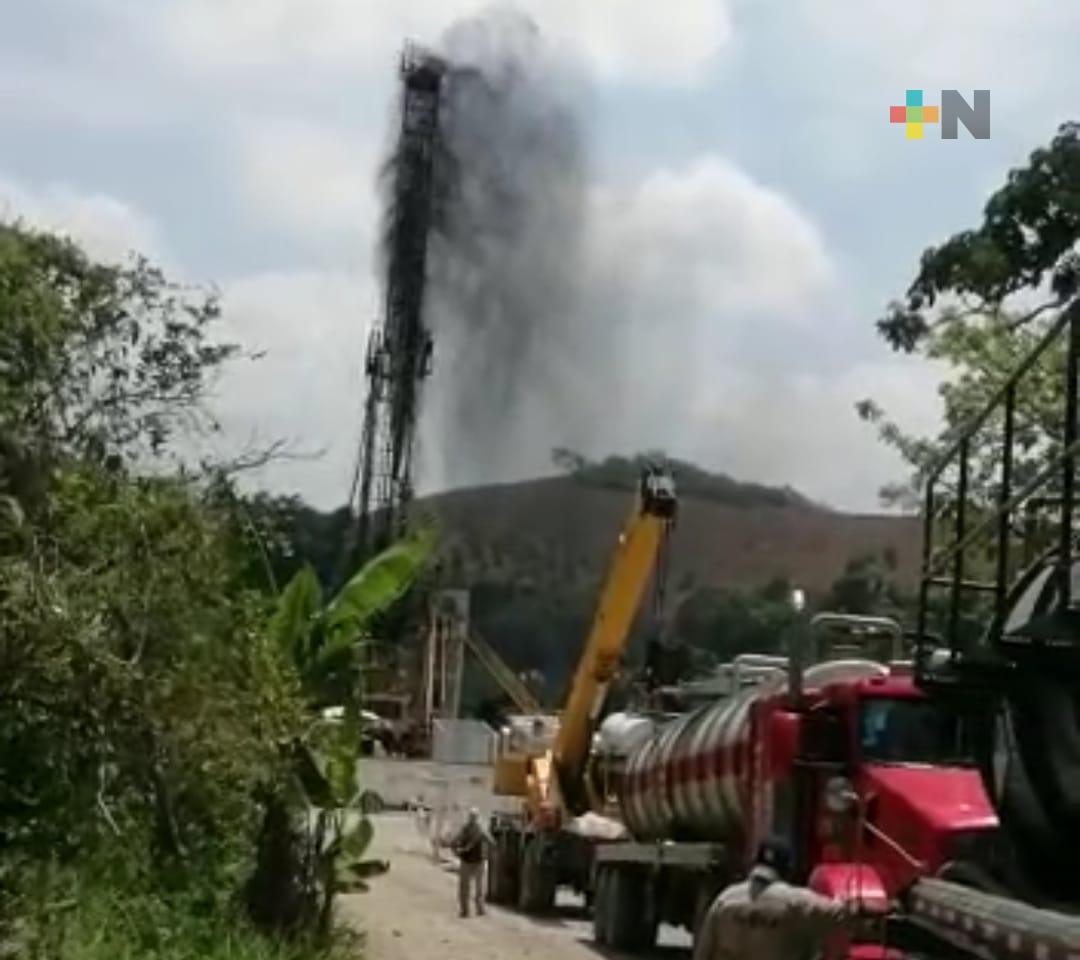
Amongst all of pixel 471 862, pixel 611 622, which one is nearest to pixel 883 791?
pixel 471 862

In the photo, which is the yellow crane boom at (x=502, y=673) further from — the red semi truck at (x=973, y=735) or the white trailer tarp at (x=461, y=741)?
the red semi truck at (x=973, y=735)

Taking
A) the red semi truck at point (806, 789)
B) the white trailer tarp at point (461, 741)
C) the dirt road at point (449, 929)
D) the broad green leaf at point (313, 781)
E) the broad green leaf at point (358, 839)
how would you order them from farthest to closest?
the white trailer tarp at point (461, 741) < the dirt road at point (449, 929) < the broad green leaf at point (358, 839) < the broad green leaf at point (313, 781) < the red semi truck at point (806, 789)

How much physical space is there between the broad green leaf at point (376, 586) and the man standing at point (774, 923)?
888 cm

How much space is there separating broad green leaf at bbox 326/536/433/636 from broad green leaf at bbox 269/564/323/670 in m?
0.21

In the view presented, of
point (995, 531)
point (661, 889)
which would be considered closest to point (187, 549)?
point (995, 531)

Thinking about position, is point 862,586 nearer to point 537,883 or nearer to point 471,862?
point 537,883

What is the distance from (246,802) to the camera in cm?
1631

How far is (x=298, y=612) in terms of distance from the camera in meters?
18.8

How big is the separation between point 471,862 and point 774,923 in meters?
19.1

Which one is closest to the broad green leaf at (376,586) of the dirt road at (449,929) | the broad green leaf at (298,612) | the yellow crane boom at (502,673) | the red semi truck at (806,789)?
the broad green leaf at (298,612)

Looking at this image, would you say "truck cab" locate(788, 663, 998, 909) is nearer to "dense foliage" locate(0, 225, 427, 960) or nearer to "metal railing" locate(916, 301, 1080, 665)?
"metal railing" locate(916, 301, 1080, 665)

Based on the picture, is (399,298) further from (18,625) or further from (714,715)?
(18,625)

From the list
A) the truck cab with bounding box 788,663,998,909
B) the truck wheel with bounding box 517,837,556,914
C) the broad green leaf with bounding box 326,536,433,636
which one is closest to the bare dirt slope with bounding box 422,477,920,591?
the truck wheel with bounding box 517,837,556,914

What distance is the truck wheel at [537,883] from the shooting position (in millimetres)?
30656
